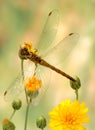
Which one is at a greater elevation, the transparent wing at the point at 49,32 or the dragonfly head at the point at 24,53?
the transparent wing at the point at 49,32

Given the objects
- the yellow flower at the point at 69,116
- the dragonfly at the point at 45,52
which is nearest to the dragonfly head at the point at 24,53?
the dragonfly at the point at 45,52

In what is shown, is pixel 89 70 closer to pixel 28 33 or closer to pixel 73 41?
pixel 28 33

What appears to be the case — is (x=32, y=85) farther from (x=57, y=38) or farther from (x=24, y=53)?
(x=57, y=38)

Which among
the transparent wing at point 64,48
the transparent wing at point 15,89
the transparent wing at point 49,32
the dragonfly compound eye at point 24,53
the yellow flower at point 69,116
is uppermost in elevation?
the transparent wing at point 49,32

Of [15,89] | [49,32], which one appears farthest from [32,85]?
[49,32]

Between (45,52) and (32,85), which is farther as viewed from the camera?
(45,52)

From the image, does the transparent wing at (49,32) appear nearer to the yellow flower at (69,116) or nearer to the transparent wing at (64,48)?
the transparent wing at (64,48)

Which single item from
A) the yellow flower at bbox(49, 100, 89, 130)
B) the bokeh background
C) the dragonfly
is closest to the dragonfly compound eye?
the dragonfly
